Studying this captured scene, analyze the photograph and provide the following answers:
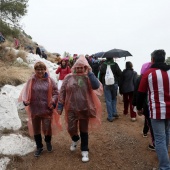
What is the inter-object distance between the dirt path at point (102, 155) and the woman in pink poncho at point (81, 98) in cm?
28

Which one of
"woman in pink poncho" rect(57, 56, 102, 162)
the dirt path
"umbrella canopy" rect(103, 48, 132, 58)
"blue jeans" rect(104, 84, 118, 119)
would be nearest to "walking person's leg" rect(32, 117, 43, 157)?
the dirt path

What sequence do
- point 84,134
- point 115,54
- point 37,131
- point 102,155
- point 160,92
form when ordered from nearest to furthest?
point 160,92
point 84,134
point 37,131
point 102,155
point 115,54

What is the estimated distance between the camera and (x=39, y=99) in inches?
166

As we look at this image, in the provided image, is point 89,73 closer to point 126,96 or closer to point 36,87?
point 36,87

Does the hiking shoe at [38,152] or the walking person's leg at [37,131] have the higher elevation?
the walking person's leg at [37,131]

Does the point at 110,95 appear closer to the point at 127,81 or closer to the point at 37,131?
the point at 127,81

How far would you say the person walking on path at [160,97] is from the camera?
11.1 ft

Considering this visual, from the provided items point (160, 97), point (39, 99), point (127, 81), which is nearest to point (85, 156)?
point (39, 99)

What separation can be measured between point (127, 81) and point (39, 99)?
10.3ft

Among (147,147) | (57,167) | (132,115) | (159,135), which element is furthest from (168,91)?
(132,115)

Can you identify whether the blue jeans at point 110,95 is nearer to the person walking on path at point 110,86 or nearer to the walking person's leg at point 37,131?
the person walking on path at point 110,86

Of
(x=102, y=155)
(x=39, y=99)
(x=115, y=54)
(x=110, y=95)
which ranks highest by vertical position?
(x=115, y=54)

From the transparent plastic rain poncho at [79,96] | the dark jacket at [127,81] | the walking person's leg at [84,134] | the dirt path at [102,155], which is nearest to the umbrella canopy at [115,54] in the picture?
the dark jacket at [127,81]

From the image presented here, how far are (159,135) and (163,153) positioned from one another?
0.26m
